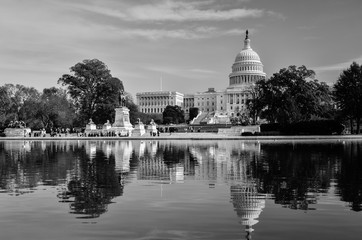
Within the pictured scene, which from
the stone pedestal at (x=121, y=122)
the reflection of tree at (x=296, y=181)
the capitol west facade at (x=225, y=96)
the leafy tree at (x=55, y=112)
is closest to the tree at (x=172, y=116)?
the capitol west facade at (x=225, y=96)

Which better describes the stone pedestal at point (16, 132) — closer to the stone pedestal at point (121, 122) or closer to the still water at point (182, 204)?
the stone pedestal at point (121, 122)

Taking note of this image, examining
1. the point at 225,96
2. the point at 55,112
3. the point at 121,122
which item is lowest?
the point at 121,122

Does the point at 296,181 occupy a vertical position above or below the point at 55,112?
below

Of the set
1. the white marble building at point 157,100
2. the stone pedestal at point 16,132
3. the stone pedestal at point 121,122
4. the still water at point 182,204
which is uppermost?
the white marble building at point 157,100

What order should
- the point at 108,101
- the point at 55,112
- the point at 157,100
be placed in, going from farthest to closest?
1. the point at 157,100
2. the point at 55,112
3. the point at 108,101

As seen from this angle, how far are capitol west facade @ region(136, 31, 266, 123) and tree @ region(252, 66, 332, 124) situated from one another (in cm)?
7452

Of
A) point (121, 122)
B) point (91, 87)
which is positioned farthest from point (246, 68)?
point (121, 122)

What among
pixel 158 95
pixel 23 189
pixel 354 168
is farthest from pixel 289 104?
pixel 158 95

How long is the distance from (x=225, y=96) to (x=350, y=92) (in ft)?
356

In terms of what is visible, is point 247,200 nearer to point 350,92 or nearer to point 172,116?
point 350,92

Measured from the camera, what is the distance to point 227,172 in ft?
52.6

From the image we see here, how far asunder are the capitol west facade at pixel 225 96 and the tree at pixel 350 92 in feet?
253

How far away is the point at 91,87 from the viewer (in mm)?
76750

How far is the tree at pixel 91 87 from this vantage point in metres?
75.2
